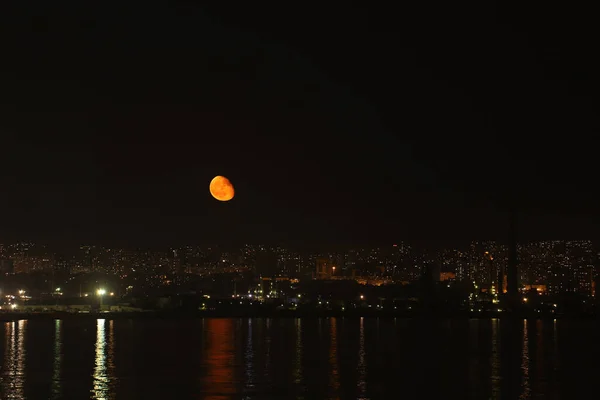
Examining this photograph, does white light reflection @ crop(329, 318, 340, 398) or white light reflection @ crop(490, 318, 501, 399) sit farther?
white light reflection @ crop(329, 318, 340, 398)

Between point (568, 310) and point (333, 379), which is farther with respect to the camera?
point (568, 310)

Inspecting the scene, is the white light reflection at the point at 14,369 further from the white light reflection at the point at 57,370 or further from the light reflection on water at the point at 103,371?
the light reflection on water at the point at 103,371

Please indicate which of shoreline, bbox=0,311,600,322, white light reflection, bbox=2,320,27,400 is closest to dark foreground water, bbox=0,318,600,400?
white light reflection, bbox=2,320,27,400

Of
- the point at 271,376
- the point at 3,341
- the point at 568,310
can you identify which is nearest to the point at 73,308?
the point at 3,341

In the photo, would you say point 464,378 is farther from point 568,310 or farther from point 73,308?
point 568,310

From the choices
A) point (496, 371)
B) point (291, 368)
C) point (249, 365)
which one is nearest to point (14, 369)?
point (249, 365)

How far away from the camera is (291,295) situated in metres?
121

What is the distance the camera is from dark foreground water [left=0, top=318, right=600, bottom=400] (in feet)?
66.9

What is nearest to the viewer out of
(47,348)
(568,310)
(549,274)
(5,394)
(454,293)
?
(5,394)

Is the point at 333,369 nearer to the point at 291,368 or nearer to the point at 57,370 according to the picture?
the point at 291,368

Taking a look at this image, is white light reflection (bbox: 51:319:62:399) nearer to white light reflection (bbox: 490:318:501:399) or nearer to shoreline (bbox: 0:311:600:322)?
white light reflection (bbox: 490:318:501:399)

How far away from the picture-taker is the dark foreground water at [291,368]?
20.4 metres

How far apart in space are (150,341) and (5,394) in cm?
1940

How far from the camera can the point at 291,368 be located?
25.7 metres
